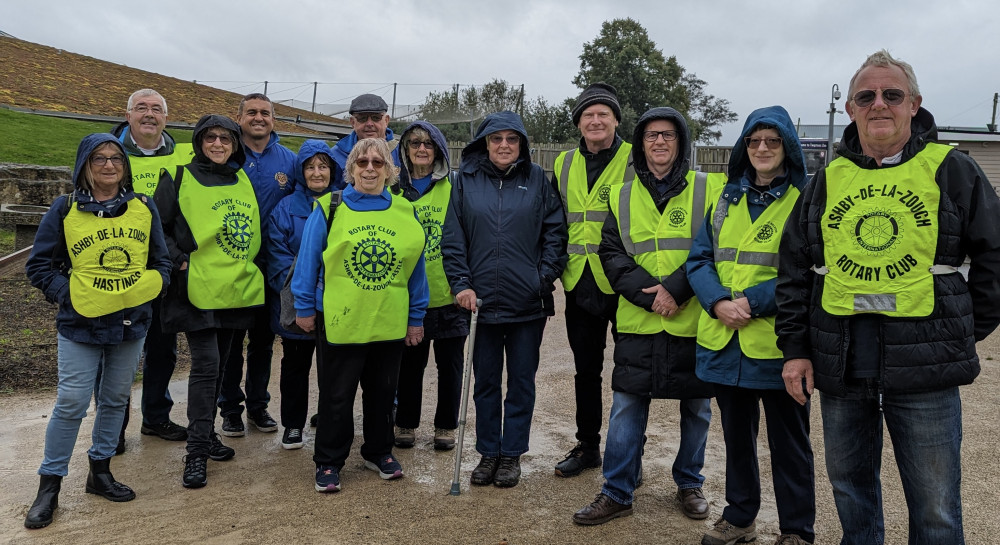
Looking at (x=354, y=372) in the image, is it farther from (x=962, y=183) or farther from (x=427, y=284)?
(x=962, y=183)

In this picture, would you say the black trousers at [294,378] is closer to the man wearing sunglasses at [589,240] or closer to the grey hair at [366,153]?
the grey hair at [366,153]

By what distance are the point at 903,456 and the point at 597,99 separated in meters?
2.71

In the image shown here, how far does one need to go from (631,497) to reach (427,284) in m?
1.75

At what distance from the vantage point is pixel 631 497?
4.37 m

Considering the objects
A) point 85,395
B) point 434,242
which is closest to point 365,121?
point 434,242

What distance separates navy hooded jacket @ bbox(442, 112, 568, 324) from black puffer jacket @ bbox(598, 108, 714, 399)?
1.70ft

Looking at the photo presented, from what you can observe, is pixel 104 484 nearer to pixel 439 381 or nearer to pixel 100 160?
pixel 100 160

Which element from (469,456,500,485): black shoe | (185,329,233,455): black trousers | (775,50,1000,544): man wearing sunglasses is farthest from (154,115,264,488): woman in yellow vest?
(775,50,1000,544): man wearing sunglasses

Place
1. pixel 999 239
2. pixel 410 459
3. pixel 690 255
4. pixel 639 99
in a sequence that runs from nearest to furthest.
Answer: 1. pixel 999 239
2. pixel 690 255
3. pixel 410 459
4. pixel 639 99

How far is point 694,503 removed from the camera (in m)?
4.43

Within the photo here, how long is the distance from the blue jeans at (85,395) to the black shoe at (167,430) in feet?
3.13

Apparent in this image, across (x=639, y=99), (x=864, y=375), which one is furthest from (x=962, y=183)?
(x=639, y=99)

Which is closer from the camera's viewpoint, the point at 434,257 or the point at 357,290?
the point at 357,290

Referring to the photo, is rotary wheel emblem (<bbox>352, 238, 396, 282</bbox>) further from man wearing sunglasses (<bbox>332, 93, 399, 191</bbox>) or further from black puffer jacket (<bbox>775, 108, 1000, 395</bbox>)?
black puffer jacket (<bbox>775, 108, 1000, 395</bbox>)
